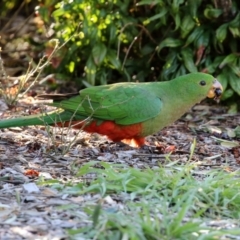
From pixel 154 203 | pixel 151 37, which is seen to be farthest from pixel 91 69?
pixel 154 203

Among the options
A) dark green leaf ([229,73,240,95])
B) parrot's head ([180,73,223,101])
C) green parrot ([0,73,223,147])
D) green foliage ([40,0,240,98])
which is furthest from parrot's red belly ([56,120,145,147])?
dark green leaf ([229,73,240,95])

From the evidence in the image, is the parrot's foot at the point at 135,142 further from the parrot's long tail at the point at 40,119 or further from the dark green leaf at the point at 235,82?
the dark green leaf at the point at 235,82

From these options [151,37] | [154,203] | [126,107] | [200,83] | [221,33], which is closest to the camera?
[154,203]

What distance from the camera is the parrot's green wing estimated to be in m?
4.62

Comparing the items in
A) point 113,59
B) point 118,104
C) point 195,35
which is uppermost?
point 195,35

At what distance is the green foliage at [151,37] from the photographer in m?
6.03

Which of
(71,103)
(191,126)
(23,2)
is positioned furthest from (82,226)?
(23,2)

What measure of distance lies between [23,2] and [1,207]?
16.2 ft

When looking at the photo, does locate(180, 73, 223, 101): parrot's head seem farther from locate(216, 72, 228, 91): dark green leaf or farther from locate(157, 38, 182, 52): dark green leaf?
locate(157, 38, 182, 52): dark green leaf

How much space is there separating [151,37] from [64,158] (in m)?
2.28

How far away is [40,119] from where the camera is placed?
4434 millimetres

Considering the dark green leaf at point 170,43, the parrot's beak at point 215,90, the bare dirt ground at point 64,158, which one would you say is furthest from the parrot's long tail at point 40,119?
the dark green leaf at point 170,43

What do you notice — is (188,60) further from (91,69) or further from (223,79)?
(91,69)

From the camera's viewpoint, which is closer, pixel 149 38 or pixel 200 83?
pixel 200 83
